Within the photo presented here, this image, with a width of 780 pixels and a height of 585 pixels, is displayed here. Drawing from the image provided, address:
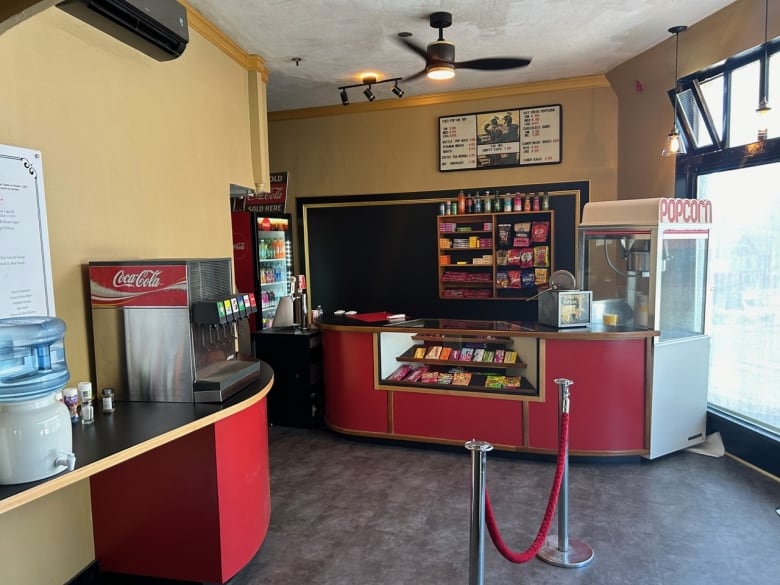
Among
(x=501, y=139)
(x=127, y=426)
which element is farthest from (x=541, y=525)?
(x=501, y=139)

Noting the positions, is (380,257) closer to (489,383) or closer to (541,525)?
(489,383)

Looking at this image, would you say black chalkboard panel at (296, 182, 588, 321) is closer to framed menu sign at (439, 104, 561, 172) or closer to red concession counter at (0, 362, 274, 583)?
framed menu sign at (439, 104, 561, 172)

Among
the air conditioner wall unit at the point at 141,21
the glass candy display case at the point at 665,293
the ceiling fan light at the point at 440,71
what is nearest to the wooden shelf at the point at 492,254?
the glass candy display case at the point at 665,293

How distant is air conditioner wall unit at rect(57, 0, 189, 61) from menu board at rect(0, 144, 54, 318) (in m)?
0.69

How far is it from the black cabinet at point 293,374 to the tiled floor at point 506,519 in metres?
0.60

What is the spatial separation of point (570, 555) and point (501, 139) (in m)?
4.88

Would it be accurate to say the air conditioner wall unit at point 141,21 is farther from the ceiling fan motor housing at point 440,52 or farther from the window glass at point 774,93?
the window glass at point 774,93

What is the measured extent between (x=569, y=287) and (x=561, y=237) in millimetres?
2092

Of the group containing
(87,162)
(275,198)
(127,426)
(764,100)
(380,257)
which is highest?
(764,100)

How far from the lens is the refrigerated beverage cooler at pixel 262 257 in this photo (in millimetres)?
6168

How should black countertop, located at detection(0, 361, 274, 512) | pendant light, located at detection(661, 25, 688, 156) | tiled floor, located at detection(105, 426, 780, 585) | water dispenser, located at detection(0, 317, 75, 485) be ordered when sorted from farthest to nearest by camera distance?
pendant light, located at detection(661, 25, 688, 156) → tiled floor, located at detection(105, 426, 780, 585) → black countertop, located at detection(0, 361, 274, 512) → water dispenser, located at detection(0, 317, 75, 485)

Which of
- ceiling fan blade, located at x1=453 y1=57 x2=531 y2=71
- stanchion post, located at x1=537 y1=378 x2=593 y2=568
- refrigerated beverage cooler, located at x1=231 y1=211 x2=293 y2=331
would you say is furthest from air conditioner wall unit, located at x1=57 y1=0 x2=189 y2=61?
refrigerated beverage cooler, located at x1=231 y1=211 x2=293 y2=331

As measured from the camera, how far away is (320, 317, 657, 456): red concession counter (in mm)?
4129

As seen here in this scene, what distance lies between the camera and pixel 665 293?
4.46m
